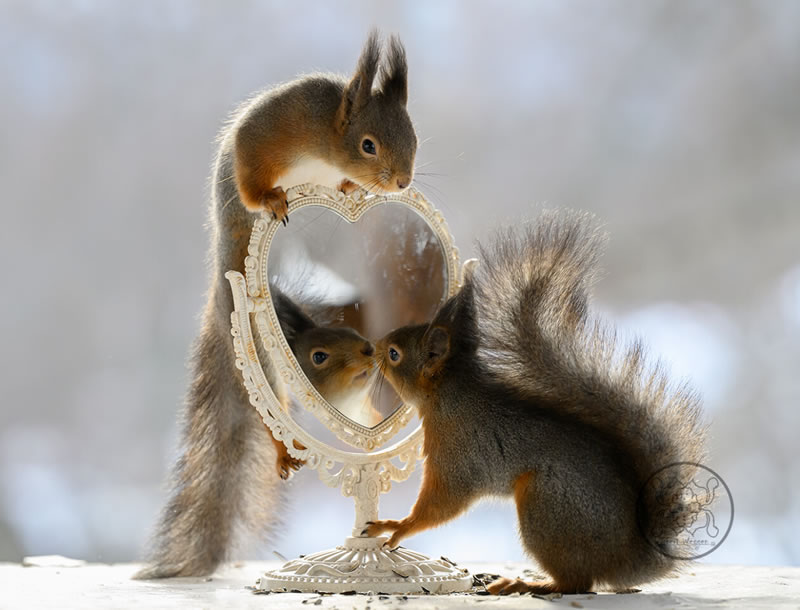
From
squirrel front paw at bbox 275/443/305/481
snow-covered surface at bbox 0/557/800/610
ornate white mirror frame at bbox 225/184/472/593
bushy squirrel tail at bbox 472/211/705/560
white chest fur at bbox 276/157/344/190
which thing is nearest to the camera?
snow-covered surface at bbox 0/557/800/610

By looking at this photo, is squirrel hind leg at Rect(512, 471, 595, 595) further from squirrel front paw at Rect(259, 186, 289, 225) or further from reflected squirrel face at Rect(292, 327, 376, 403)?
squirrel front paw at Rect(259, 186, 289, 225)

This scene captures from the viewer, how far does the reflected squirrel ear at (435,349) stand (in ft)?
7.47

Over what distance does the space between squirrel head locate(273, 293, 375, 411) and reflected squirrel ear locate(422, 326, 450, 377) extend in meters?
0.15

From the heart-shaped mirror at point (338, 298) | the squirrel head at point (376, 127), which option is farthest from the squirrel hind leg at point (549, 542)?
the squirrel head at point (376, 127)

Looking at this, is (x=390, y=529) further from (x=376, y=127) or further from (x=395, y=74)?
(x=395, y=74)

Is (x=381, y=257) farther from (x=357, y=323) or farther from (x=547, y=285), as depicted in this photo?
(x=547, y=285)

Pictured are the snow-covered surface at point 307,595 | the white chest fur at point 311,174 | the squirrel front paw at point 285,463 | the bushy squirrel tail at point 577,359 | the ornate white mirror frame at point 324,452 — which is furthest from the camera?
the white chest fur at point 311,174

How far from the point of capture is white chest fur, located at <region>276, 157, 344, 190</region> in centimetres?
249

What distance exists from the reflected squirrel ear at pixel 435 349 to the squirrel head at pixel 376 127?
0.39 metres

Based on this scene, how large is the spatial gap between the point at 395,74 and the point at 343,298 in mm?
580

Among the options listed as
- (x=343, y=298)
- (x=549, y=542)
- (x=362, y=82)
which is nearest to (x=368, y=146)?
(x=362, y=82)

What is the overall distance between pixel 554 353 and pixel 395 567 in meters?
0.60

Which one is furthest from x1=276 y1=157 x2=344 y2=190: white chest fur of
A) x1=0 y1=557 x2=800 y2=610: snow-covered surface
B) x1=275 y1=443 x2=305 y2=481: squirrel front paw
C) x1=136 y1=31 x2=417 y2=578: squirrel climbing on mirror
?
x1=0 y1=557 x2=800 y2=610: snow-covered surface

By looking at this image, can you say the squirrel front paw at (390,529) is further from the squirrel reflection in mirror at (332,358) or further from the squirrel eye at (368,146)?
the squirrel eye at (368,146)
